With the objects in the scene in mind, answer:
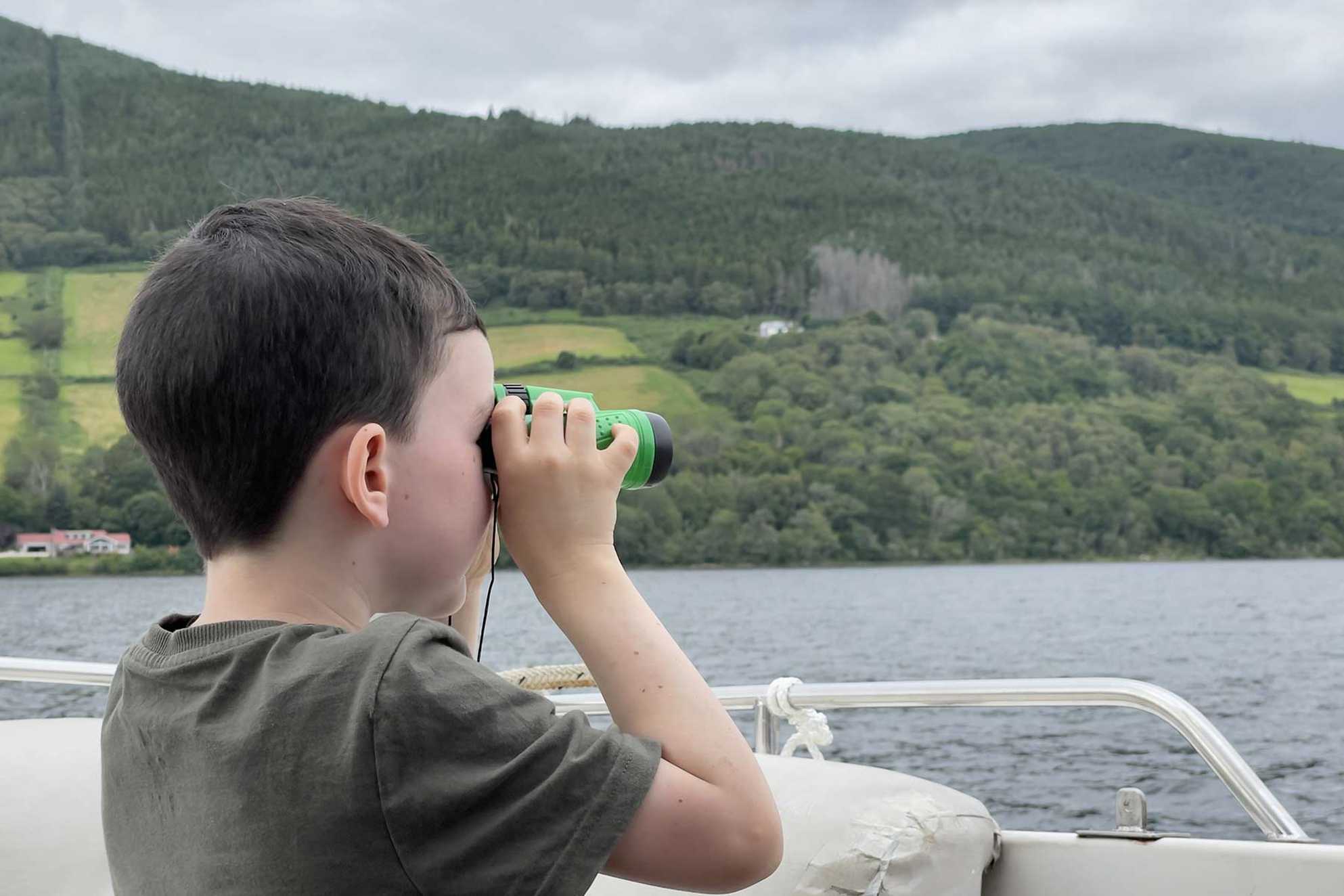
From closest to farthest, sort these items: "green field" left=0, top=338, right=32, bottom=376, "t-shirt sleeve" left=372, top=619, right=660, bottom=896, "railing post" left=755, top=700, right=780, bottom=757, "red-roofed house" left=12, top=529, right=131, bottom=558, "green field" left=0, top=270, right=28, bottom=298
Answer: "t-shirt sleeve" left=372, top=619, right=660, bottom=896
"railing post" left=755, top=700, right=780, bottom=757
"red-roofed house" left=12, top=529, right=131, bottom=558
"green field" left=0, top=338, right=32, bottom=376
"green field" left=0, top=270, right=28, bottom=298

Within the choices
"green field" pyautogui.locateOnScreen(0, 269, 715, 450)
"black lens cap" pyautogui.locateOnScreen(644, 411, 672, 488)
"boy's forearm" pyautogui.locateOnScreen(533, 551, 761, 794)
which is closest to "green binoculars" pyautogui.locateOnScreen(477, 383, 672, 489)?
"black lens cap" pyautogui.locateOnScreen(644, 411, 672, 488)

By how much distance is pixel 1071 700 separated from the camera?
5.57ft

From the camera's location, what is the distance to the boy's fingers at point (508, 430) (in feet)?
2.69

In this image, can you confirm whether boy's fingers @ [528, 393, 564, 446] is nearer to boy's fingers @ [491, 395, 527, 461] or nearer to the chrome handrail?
boy's fingers @ [491, 395, 527, 461]

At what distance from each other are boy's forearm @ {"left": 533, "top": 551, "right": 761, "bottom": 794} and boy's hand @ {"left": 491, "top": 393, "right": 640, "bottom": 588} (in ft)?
0.04

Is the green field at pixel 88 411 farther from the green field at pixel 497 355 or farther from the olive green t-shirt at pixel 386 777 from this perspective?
the olive green t-shirt at pixel 386 777

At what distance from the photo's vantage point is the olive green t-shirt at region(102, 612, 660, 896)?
678 millimetres

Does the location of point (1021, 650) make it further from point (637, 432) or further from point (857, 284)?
point (637, 432)

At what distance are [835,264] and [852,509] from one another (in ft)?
63.7

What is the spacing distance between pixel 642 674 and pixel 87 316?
45.4 meters

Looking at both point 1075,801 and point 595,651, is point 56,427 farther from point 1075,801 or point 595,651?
point 595,651

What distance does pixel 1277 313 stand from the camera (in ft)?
223

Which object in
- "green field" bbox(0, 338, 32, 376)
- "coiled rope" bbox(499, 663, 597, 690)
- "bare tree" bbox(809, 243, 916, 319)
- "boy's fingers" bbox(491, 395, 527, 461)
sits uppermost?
"bare tree" bbox(809, 243, 916, 319)

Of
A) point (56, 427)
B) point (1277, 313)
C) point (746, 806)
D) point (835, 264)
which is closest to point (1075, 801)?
point (746, 806)
